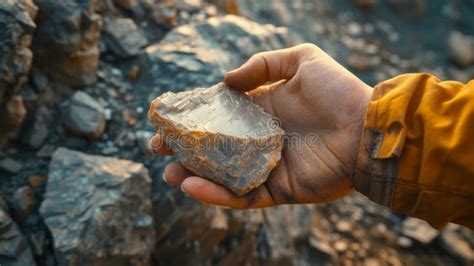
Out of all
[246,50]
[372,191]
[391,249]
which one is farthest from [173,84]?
[391,249]

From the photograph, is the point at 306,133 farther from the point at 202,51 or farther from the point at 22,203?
the point at 22,203

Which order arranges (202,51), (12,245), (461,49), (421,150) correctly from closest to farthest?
(421,150), (12,245), (202,51), (461,49)

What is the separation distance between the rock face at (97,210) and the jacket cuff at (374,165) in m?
1.18

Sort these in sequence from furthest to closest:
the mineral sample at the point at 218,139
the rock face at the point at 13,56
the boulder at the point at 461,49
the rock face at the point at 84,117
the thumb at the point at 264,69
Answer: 1. the boulder at the point at 461,49
2. the rock face at the point at 84,117
3. the thumb at the point at 264,69
4. the rock face at the point at 13,56
5. the mineral sample at the point at 218,139

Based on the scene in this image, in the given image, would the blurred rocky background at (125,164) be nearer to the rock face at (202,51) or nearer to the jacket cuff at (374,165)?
the rock face at (202,51)

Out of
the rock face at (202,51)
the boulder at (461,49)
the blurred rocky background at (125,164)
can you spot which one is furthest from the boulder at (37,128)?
the boulder at (461,49)

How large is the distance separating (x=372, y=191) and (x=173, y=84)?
150 cm

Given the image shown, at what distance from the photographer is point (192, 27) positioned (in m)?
3.19

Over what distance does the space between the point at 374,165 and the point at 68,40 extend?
1.86m

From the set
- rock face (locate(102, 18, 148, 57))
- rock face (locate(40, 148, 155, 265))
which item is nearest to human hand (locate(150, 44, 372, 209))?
rock face (locate(40, 148, 155, 265))

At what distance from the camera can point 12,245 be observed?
1.89 metres

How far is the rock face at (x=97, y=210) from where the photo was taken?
2020 mm

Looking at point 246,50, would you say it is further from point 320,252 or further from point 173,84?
point 320,252

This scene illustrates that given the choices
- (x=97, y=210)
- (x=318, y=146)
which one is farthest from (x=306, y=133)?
(x=97, y=210)
